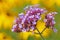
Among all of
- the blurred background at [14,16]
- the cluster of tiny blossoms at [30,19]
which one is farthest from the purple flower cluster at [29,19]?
the blurred background at [14,16]

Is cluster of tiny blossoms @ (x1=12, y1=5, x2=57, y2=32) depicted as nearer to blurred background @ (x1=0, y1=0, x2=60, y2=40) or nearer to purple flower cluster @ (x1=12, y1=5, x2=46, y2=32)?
purple flower cluster @ (x1=12, y1=5, x2=46, y2=32)

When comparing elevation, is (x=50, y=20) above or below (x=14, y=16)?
above

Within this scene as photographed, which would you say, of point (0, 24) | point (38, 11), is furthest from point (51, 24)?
point (0, 24)

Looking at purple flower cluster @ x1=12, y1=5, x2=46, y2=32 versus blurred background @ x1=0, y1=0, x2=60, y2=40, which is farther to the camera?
blurred background @ x1=0, y1=0, x2=60, y2=40

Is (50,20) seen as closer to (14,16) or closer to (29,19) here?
(29,19)

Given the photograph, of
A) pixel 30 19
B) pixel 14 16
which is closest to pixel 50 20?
pixel 30 19

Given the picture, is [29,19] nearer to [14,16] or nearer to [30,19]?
[30,19]

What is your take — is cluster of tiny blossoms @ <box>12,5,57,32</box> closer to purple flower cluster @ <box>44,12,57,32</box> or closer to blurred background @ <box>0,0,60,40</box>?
purple flower cluster @ <box>44,12,57,32</box>

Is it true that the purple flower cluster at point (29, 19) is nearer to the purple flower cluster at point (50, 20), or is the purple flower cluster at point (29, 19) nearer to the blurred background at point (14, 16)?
the purple flower cluster at point (50, 20)

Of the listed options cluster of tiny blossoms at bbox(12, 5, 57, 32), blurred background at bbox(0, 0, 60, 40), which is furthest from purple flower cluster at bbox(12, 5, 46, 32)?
blurred background at bbox(0, 0, 60, 40)

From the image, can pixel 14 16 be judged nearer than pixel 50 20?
No

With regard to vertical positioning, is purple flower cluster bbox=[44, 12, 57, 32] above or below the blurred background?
above
